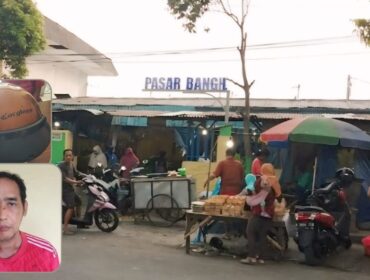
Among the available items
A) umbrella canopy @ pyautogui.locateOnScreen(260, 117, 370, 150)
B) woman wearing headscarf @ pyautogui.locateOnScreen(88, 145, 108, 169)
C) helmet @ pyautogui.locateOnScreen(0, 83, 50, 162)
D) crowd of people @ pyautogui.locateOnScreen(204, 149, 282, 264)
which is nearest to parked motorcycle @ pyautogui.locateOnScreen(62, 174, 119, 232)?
crowd of people @ pyautogui.locateOnScreen(204, 149, 282, 264)

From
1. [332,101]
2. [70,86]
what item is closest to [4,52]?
[332,101]

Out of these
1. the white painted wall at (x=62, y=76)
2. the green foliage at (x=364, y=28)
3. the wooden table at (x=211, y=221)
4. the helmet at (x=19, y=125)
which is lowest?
the wooden table at (x=211, y=221)

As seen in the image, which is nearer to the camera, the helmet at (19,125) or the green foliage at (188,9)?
the helmet at (19,125)

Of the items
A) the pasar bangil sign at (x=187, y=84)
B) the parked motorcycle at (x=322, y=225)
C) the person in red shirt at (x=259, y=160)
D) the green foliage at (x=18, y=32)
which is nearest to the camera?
the parked motorcycle at (x=322, y=225)

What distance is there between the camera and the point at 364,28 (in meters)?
7.09

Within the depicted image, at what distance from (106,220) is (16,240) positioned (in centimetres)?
764

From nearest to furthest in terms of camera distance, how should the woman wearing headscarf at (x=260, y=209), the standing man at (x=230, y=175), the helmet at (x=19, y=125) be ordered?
the helmet at (x=19, y=125), the woman wearing headscarf at (x=260, y=209), the standing man at (x=230, y=175)

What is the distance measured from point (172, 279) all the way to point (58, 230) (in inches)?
178

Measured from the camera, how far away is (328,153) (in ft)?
34.6

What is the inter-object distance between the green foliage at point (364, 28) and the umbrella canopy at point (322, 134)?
1872mm

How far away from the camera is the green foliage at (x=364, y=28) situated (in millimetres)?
7059

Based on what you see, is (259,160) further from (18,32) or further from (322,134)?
(18,32)

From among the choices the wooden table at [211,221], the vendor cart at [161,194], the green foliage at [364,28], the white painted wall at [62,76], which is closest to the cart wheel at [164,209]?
the vendor cart at [161,194]

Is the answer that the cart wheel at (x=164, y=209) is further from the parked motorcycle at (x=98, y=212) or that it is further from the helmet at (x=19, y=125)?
the helmet at (x=19, y=125)
